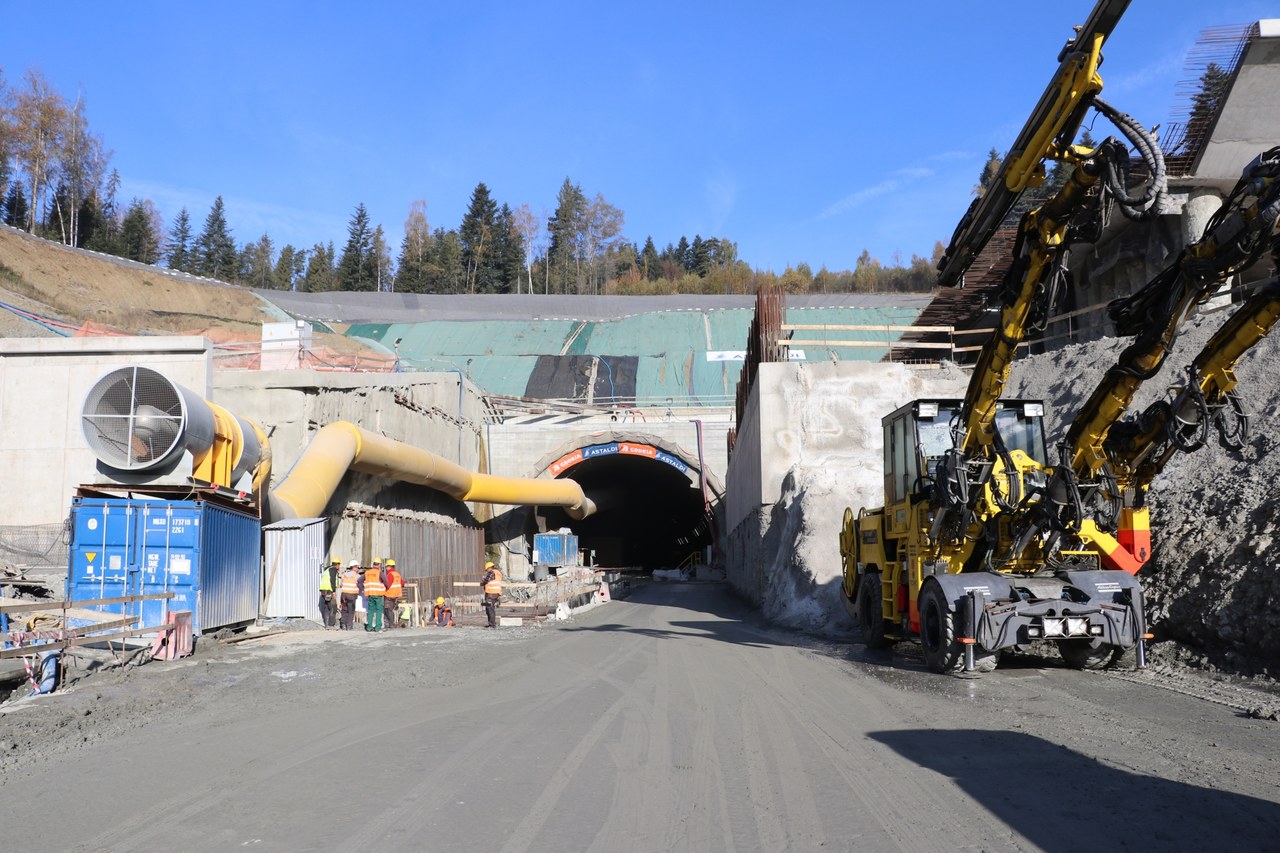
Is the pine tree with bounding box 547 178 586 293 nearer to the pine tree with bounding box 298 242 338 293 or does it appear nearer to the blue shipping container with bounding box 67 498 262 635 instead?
the pine tree with bounding box 298 242 338 293

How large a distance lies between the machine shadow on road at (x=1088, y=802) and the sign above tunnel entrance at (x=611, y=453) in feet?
108

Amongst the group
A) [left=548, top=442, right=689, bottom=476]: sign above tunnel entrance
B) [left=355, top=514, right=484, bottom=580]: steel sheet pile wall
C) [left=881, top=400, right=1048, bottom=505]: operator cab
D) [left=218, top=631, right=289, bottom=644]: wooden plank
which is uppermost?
[left=548, top=442, right=689, bottom=476]: sign above tunnel entrance

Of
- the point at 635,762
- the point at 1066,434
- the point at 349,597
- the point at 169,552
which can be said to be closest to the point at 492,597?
the point at 349,597

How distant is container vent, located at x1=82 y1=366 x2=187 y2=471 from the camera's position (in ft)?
48.6

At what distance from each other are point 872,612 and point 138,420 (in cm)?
1209

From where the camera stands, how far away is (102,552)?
1408 centimetres

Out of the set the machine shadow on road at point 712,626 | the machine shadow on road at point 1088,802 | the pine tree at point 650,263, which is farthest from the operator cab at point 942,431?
the pine tree at point 650,263

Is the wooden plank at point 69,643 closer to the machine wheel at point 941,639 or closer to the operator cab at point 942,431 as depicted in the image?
the machine wheel at point 941,639

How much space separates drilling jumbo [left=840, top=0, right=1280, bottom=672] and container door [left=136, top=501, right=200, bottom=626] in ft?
34.8

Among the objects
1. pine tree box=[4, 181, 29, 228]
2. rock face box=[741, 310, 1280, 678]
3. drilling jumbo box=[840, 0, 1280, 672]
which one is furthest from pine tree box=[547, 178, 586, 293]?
drilling jumbo box=[840, 0, 1280, 672]

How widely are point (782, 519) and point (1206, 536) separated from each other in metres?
11.4

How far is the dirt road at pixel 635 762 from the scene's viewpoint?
495 cm

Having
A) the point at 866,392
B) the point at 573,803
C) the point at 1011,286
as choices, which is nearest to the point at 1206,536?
the point at 1011,286

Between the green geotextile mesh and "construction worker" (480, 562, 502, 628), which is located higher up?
the green geotextile mesh
